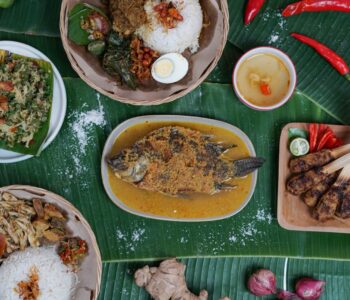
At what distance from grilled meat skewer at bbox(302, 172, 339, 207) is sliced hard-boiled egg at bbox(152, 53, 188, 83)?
167cm

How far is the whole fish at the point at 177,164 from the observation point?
14.5 ft

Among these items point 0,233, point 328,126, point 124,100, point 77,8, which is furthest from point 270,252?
point 77,8

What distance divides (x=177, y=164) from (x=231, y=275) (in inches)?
50.9

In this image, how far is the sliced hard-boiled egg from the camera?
4508 mm

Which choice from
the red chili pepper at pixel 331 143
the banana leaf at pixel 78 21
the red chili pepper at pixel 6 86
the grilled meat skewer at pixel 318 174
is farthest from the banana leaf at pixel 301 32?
the red chili pepper at pixel 6 86

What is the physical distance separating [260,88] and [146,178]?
1403 millimetres

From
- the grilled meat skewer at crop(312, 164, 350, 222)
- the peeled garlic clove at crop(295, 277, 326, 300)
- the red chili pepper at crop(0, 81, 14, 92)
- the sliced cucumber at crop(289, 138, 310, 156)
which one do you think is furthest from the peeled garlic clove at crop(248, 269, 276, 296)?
the red chili pepper at crop(0, 81, 14, 92)

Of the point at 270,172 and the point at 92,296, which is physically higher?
the point at 270,172

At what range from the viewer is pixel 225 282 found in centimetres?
486

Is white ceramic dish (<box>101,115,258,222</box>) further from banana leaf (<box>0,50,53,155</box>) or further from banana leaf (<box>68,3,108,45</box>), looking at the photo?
banana leaf (<box>68,3,108,45</box>)

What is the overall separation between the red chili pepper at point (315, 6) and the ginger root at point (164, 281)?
8.69 feet

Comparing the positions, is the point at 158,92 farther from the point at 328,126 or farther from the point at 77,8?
the point at 328,126

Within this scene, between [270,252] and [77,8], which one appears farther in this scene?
[270,252]

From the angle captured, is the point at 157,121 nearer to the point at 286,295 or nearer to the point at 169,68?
the point at 169,68
